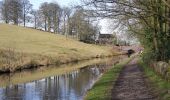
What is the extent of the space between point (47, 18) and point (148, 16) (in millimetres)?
116685

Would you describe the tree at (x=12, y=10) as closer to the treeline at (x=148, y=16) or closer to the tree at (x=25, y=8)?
the tree at (x=25, y=8)

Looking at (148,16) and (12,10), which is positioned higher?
(12,10)

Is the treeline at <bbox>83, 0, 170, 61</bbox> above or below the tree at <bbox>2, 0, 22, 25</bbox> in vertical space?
below

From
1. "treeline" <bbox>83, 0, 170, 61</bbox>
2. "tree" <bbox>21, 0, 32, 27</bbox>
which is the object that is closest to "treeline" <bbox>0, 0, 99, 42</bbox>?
"tree" <bbox>21, 0, 32, 27</bbox>

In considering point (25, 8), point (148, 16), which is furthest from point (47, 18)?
point (148, 16)

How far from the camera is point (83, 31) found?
13512 centimetres

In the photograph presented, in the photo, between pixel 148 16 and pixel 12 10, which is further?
pixel 12 10

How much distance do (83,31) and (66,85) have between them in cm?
10224

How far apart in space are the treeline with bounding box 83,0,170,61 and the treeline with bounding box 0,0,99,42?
86655 millimetres

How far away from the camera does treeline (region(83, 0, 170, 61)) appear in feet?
71.2

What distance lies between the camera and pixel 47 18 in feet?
455

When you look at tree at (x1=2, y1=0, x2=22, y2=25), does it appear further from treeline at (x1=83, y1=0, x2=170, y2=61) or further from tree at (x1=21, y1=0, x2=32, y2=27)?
treeline at (x1=83, y1=0, x2=170, y2=61)

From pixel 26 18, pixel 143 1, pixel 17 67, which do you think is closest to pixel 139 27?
pixel 17 67

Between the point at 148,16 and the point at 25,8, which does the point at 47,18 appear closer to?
the point at 25,8
